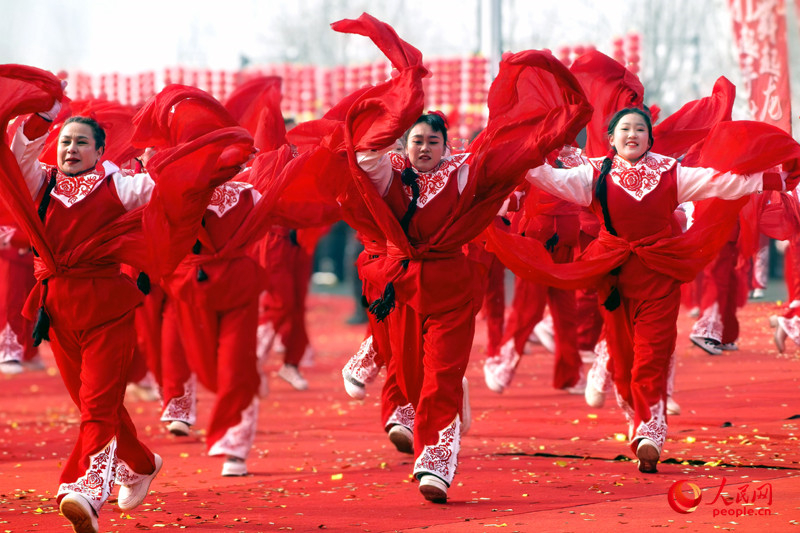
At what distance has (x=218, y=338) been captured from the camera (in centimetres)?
568

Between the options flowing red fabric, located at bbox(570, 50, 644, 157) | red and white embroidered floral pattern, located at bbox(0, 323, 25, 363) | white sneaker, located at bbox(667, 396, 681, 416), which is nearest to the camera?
flowing red fabric, located at bbox(570, 50, 644, 157)

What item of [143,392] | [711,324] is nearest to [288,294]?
[143,392]

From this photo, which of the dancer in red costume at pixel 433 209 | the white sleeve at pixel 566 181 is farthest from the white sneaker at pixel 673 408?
the dancer in red costume at pixel 433 209

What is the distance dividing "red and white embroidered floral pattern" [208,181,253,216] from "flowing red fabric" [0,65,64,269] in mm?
1310

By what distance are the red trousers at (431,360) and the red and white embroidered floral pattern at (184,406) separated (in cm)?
194

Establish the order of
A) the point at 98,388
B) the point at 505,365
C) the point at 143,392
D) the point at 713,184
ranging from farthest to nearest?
the point at 143,392 → the point at 505,365 → the point at 713,184 → the point at 98,388

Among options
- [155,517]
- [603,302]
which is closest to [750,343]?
[603,302]

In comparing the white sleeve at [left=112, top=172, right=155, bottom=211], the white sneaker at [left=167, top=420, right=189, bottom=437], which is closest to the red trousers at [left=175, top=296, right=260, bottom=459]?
the white sneaker at [left=167, top=420, right=189, bottom=437]

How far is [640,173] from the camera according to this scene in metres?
5.22

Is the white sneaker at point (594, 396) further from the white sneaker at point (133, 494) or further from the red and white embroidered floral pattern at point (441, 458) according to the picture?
the white sneaker at point (133, 494)

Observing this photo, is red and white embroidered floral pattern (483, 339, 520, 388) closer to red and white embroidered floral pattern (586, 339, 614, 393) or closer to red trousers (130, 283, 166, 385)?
red and white embroidered floral pattern (586, 339, 614, 393)

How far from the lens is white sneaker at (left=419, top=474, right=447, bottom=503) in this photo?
462cm

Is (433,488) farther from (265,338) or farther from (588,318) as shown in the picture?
(265,338)

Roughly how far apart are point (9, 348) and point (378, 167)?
460 centimetres
